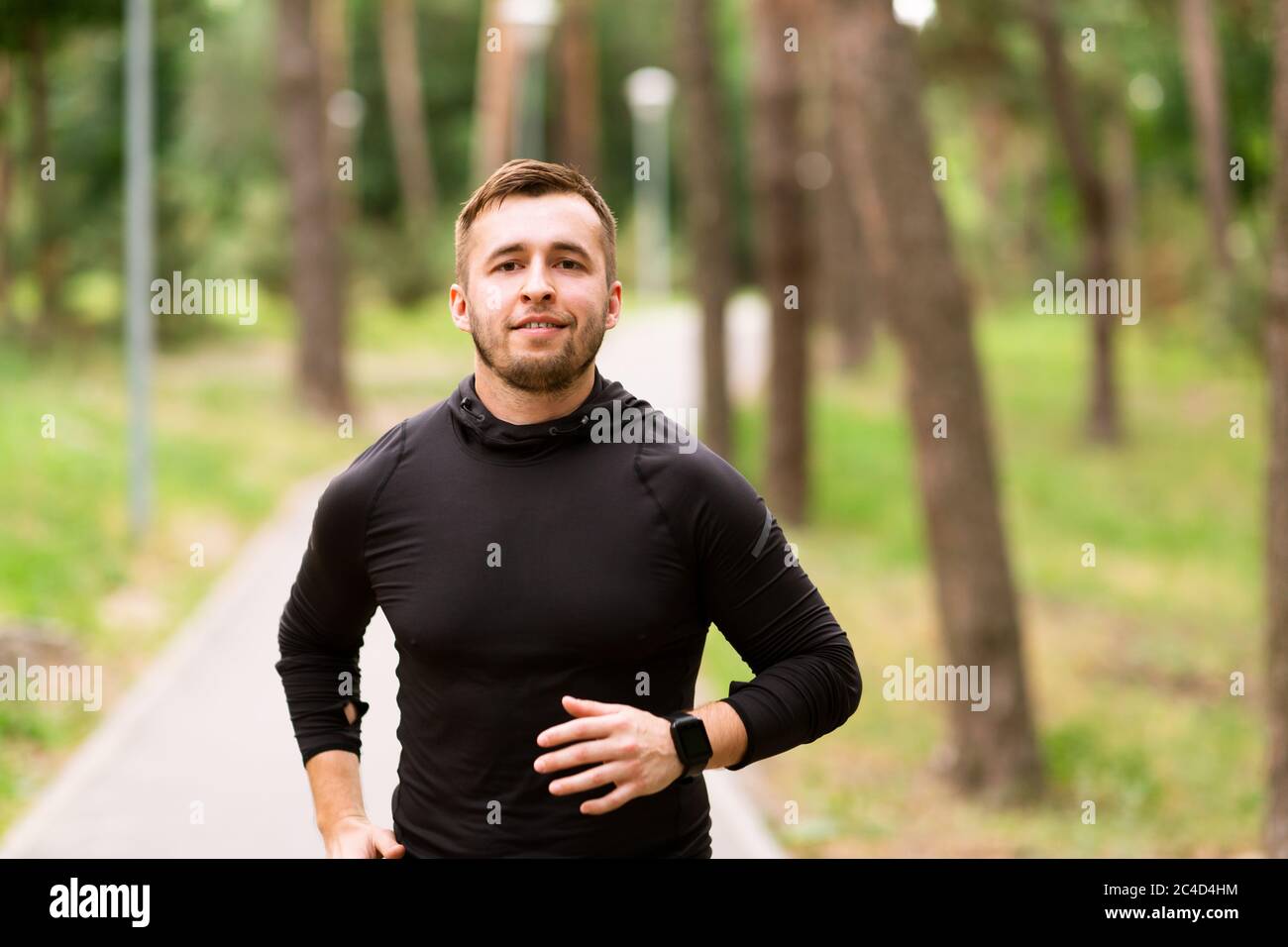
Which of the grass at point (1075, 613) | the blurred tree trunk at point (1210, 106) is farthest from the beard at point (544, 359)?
the blurred tree trunk at point (1210, 106)

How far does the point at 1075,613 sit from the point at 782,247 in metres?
5.19

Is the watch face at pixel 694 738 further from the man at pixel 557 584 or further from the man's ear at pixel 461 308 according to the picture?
the man's ear at pixel 461 308

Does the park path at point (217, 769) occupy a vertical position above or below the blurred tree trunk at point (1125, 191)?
below

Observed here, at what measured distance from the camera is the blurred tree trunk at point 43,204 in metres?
20.2

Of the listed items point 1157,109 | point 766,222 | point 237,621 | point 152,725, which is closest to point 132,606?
point 237,621

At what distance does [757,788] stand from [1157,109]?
27645 mm

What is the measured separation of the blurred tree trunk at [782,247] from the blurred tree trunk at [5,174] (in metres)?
9.95

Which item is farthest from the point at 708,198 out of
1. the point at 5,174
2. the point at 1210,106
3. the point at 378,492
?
the point at 378,492

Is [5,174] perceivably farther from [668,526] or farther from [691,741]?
[691,741]

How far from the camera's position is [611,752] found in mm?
2748

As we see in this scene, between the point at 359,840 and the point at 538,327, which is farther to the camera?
the point at 359,840

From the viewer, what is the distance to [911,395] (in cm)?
1020

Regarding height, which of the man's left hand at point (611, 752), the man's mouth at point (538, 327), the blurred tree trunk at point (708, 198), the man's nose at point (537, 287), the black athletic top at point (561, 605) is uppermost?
the blurred tree trunk at point (708, 198)
